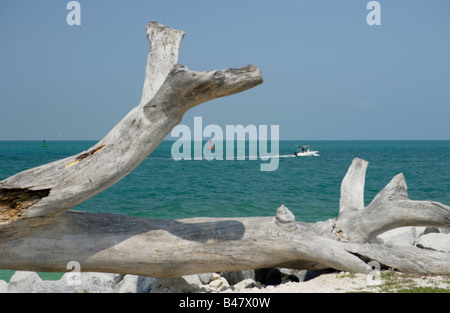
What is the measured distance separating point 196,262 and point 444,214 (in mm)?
3976

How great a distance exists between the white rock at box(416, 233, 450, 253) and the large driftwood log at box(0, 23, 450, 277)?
3.65ft

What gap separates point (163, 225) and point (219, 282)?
1627 millimetres

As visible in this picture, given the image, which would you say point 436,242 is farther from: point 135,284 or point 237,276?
point 135,284

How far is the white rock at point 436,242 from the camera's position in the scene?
8.14m

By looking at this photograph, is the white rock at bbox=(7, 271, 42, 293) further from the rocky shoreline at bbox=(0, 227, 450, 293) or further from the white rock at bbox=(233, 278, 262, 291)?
the white rock at bbox=(233, 278, 262, 291)

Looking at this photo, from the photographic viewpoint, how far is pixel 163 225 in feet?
20.8

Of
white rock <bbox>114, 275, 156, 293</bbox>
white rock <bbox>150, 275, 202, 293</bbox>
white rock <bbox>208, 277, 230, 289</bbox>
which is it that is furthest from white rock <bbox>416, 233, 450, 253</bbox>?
white rock <bbox>114, 275, 156, 293</bbox>

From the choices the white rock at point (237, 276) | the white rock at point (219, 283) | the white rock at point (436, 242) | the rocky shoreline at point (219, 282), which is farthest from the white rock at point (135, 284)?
the white rock at point (436, 242)

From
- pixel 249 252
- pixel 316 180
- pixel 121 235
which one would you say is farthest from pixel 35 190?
pixel 316 180

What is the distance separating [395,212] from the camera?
7.31m

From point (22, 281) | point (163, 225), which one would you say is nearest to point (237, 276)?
point (163, 225)

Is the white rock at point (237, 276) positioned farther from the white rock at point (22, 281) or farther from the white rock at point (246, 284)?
the white rock at point (22, 281)

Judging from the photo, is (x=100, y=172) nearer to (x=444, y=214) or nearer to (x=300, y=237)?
(x=300, y=237)

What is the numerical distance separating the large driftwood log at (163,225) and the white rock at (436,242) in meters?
1.11
